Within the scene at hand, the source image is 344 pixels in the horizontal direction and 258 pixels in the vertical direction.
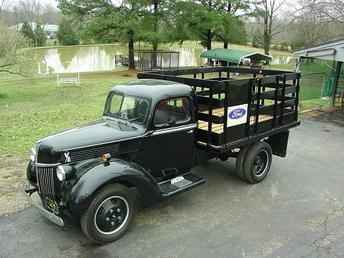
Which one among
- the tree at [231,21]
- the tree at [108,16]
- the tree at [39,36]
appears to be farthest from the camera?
the tree at [39,36]

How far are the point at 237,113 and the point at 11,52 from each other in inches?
521

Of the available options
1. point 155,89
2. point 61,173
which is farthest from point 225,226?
point 61,173

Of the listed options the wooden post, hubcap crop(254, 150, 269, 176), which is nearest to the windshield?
hubcap crop(254, 150, 269, 176)

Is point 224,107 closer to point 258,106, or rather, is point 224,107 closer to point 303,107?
point 258,106

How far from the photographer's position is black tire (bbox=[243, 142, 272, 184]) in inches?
230

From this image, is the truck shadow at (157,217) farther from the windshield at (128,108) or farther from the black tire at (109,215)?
the windshield at (128,108)

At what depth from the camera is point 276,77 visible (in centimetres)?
593

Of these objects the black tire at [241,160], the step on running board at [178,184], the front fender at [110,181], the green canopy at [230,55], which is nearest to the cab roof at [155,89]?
the front fender at [110,181]

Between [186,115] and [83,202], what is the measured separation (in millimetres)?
2076

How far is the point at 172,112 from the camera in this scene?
4.85m

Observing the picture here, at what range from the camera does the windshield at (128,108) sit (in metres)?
4.62

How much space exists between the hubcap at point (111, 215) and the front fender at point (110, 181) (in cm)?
24

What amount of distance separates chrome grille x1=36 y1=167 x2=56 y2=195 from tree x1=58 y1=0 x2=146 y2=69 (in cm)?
2098

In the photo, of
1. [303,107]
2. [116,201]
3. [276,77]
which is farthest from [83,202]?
[303,107]
